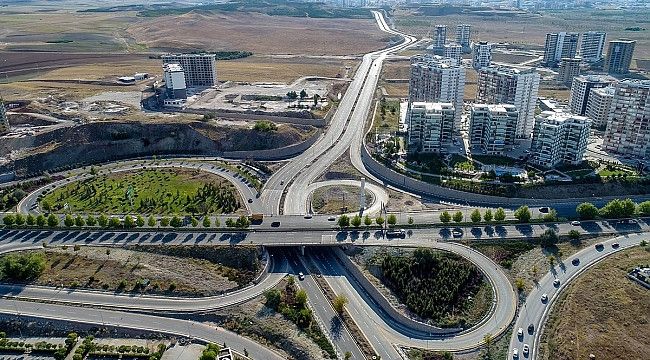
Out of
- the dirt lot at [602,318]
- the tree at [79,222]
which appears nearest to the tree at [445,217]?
the dirt lot at [602,318]

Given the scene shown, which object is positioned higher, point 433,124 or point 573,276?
point 433,124

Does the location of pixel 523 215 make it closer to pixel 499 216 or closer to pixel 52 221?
pixel 499 216

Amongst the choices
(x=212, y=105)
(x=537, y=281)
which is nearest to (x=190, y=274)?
(x=537, y=281)

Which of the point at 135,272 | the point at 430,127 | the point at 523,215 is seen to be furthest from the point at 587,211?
the point at 135,272

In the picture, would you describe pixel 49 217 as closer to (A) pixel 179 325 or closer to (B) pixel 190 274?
(B) pixel 190 274

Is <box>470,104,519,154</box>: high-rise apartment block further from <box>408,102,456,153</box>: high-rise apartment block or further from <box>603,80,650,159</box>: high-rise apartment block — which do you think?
<box>603,80,650,159</box>: high-rise apartment block

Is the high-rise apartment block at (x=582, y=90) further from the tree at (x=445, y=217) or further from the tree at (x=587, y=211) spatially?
the tree at (x=445, y=217)
